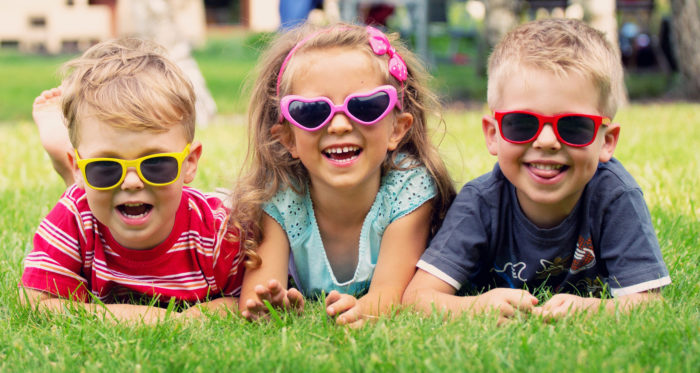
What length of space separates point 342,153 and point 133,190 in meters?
0.80

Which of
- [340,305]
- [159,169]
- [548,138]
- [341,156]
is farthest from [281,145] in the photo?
[548,138]

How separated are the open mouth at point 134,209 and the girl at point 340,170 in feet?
1.21

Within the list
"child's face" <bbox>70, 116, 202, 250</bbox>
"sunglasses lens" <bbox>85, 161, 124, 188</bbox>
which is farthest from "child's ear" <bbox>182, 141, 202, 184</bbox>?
"sunglasses lens" <bbox>85, 161, 124, 188</bbox>

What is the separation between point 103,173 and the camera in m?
2.60

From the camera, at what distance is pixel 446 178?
3.19 meters

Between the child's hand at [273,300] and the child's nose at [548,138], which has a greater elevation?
the child's nose at [548,138]

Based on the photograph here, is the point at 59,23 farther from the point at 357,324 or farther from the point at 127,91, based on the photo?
the point at 357,324

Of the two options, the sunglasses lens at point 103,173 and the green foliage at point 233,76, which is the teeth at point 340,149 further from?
the sunglasses lens at point 103,173

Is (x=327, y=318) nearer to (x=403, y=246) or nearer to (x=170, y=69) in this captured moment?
(x=403, y=246)

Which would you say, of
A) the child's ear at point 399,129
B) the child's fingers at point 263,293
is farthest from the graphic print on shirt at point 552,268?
the child's fingers at point 263,293

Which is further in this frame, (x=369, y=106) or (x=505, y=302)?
(x=369, y=106)

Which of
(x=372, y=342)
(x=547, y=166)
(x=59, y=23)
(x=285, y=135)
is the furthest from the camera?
(x=59, y=23)

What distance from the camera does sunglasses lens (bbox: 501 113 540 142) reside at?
2.63 metres

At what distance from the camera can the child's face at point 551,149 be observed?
8.56 feet
